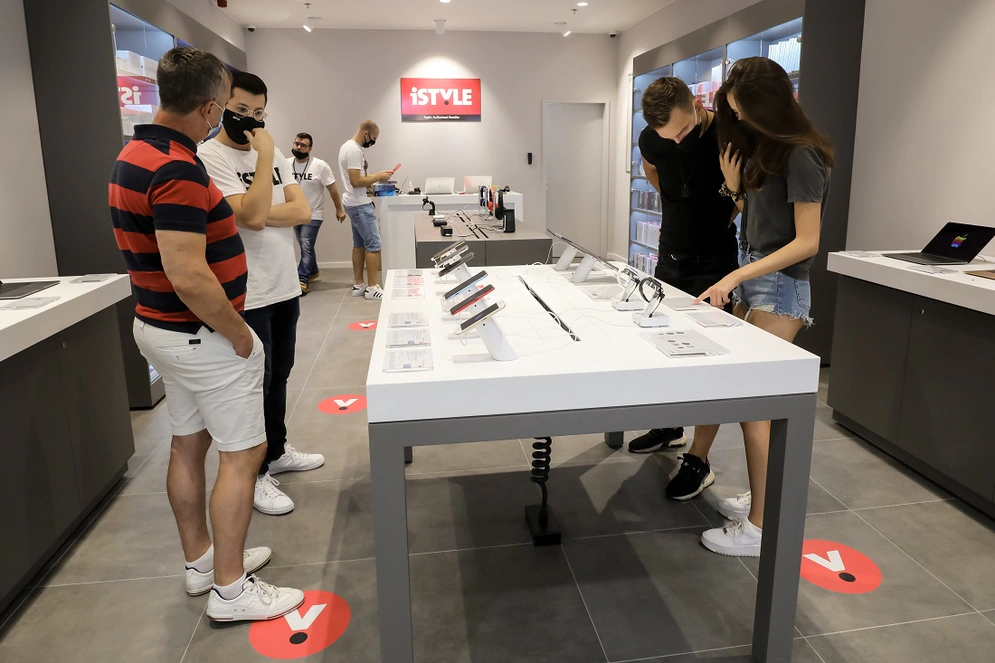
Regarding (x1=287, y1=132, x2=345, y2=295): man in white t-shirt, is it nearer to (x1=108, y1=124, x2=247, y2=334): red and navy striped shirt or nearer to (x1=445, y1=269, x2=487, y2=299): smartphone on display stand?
(x1=108, y1=124, x2=247, y2=334): red and navy striped shirt

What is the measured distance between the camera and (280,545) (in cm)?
256

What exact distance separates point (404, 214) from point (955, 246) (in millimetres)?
4973

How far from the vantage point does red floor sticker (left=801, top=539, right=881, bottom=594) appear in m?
2.27

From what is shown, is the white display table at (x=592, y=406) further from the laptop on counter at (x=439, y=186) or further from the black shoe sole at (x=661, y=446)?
the laptop on counter at (x=439, y=186)

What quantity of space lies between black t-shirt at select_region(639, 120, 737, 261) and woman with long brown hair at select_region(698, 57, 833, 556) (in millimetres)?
202

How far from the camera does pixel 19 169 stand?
3.46 metres

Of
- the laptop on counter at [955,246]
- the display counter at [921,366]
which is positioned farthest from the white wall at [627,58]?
the display counter at [921,366]

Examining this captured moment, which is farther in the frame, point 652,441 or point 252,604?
point 652,441

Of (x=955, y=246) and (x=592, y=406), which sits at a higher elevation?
(x=955, y=246)

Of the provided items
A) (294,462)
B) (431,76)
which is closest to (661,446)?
(294,462)

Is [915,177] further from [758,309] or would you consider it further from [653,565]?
[653,565]

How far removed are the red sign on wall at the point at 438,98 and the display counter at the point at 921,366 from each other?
6258mm

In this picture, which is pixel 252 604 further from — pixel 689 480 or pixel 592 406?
pixel 689 480

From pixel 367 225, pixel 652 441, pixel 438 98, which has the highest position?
pixel 438 98
